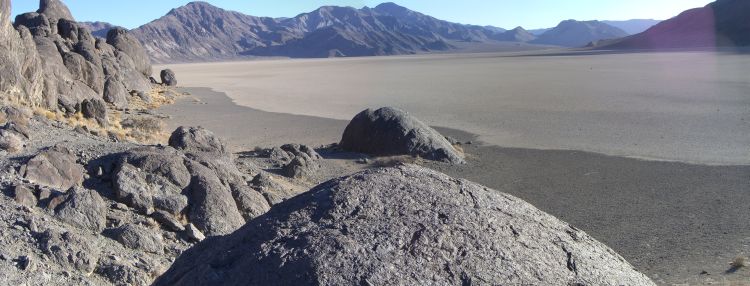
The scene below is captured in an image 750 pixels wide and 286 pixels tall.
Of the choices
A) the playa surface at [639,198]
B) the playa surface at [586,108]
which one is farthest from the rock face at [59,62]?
the playa surface at [586,108]

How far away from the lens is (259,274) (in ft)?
10.7

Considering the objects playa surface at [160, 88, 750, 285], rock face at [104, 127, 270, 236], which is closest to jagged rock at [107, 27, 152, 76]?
playa surface at [160, 88, 750, 285]

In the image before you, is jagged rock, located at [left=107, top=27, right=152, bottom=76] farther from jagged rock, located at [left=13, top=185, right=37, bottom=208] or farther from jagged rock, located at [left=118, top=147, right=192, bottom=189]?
jagged rock, located at [left=13, top=185, right=37, bottom=208]

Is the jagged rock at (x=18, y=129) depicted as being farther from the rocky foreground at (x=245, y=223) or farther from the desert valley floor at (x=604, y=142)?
the desert valley floor at (x=604, y=142)

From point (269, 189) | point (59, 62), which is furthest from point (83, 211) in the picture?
point (59, 62)

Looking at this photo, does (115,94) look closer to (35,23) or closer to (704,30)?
(35,23)

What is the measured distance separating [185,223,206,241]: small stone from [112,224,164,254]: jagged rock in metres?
0.47

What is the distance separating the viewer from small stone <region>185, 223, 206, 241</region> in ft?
25.2

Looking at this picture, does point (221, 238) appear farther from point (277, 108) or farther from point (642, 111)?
point (277, 108)

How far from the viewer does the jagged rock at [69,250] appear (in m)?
6.17

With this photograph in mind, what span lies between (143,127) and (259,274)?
17686 millimetres

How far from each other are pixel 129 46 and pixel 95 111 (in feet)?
88.1

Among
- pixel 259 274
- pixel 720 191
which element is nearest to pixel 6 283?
pixel 259 274

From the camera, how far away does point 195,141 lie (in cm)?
1360
